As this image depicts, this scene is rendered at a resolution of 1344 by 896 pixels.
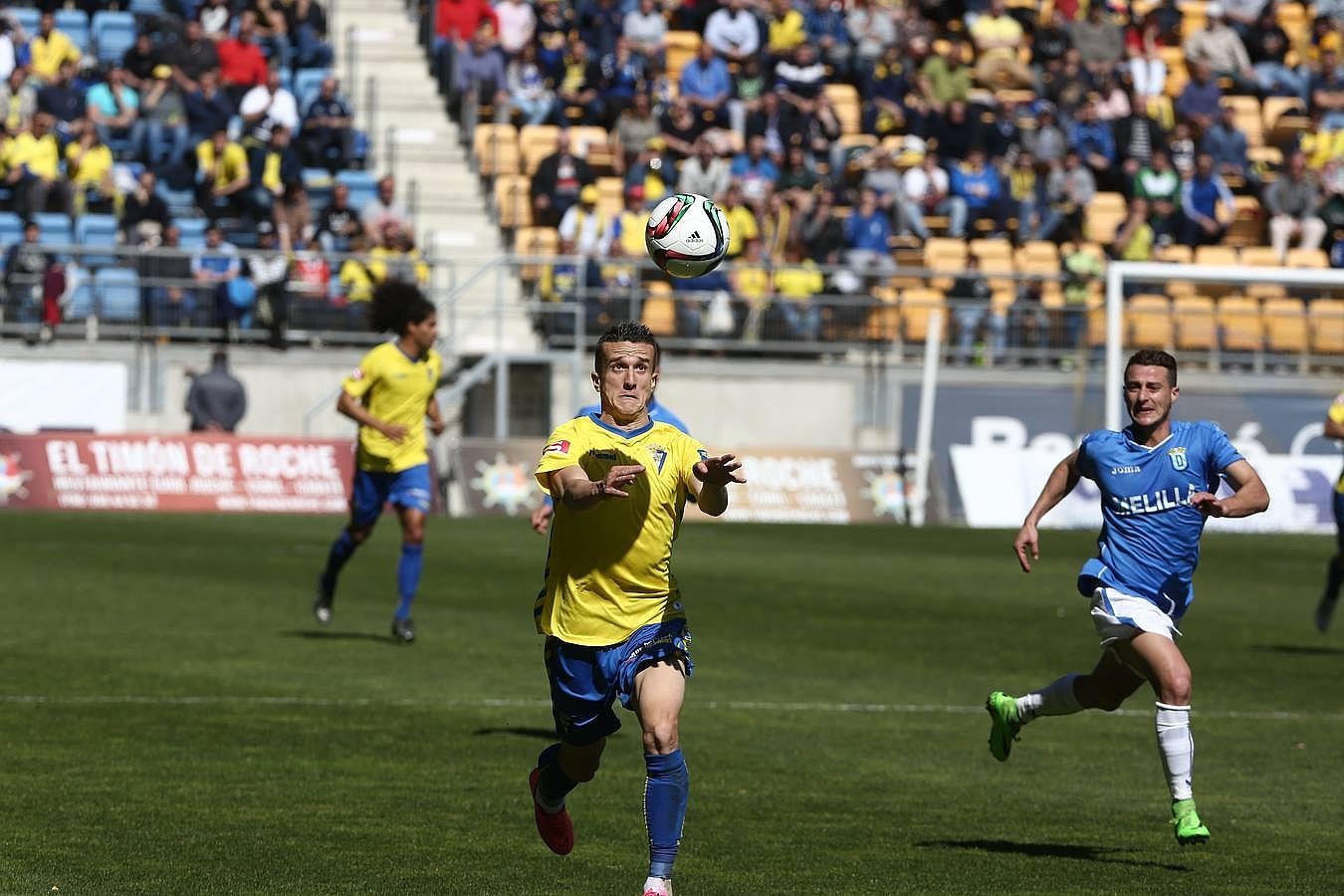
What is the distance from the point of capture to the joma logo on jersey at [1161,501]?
9500 mm

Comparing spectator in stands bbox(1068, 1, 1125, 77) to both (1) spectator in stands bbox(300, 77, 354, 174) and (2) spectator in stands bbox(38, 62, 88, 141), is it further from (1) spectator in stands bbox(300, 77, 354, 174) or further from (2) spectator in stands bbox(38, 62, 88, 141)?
(2) spectator in stands bbox(38, 62, 88, 141)

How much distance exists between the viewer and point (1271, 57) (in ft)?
126

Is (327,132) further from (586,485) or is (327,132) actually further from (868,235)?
(586,485)

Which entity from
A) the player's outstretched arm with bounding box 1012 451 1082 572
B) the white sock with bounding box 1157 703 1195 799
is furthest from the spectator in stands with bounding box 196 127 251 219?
the white sock with bounding box 1157 703 1195 799

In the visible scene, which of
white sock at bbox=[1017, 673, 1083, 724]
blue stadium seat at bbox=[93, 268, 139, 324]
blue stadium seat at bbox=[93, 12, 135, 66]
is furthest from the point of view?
blue stadium seat at bbox=[93, 12, 135, 66]

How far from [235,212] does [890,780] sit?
2217cm

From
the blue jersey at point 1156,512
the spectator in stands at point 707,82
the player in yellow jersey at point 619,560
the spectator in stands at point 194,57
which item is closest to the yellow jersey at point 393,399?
the blue jersey at point 1156,512

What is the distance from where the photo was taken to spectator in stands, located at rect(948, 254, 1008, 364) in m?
30.8

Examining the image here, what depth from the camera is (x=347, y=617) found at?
17.7 m

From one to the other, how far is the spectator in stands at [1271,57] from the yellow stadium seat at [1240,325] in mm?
8845

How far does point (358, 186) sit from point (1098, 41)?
12878mm

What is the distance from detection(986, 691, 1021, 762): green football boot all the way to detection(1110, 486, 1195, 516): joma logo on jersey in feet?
3.71

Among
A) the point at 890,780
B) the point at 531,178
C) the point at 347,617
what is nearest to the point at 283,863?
the point at 890,780

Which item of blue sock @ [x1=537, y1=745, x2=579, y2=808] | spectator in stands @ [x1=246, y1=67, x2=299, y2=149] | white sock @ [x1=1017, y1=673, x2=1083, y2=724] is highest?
spectator in stands @ [x1=246, y1=67, x2=299, y2=149]
